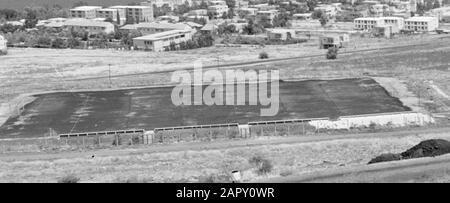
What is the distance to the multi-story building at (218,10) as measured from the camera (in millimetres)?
46125

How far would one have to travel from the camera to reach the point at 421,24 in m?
35.7

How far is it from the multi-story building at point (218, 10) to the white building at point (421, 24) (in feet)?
46.2

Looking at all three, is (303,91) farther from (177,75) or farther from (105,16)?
(105,16)

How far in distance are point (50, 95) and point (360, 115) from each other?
897cm

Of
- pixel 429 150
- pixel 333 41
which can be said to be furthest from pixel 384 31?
pixel 429 150

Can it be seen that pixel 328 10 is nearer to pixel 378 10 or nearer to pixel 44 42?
pixel 378 10

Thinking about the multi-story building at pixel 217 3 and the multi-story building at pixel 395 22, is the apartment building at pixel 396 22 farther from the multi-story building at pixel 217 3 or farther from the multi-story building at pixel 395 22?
the multi-story building at pixel 217 3

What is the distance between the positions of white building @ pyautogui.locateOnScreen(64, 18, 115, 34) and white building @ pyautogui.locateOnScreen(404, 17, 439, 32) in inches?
625

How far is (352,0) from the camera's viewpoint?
53.6m

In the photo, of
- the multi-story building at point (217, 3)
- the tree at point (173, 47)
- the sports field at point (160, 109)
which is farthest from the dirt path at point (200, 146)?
the multi-story building at point (217, 3)

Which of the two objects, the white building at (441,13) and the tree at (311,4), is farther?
the tree at (311,4)

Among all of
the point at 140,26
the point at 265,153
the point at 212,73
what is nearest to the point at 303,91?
the point at 212,73

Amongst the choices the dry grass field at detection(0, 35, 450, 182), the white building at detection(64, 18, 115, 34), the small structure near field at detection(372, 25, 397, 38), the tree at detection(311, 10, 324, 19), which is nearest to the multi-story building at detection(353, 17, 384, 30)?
the small structure near field at detection(372, 25, 397, 38)

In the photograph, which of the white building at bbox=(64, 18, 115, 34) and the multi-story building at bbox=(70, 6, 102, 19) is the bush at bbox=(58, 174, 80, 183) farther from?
the multi-story building at bbox=(70, 6, 102, 19)
